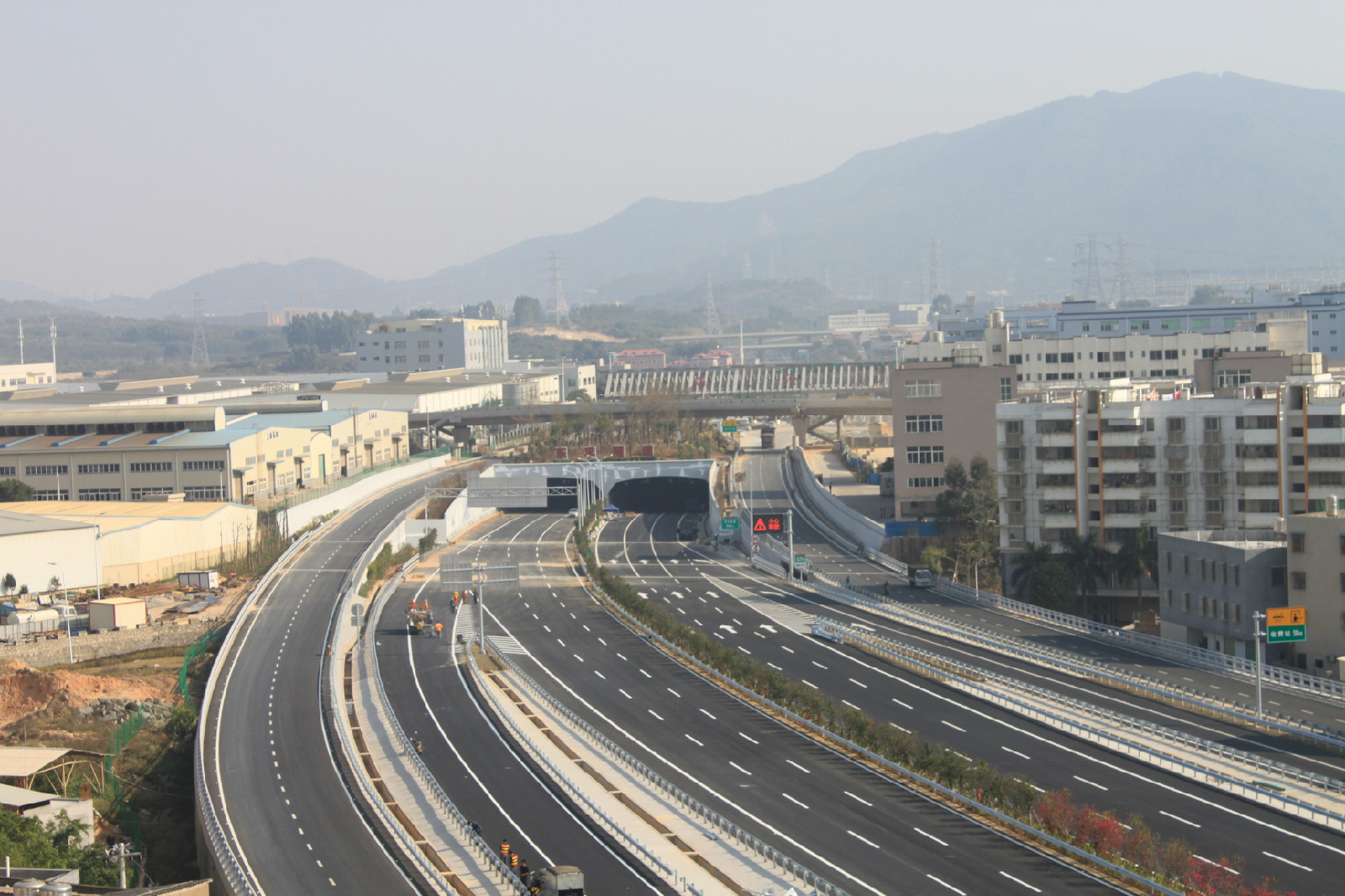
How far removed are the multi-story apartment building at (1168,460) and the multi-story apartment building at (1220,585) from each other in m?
8.19

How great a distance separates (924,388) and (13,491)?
62.1 meters

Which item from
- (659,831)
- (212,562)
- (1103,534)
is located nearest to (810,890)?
(659,831)

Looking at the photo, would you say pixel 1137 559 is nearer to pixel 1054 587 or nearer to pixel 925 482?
pixel 1054 587

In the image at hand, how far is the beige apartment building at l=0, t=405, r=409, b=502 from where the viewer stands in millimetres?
92188

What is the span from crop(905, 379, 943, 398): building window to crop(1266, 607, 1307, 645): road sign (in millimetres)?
39809

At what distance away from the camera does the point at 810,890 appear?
27.5 m

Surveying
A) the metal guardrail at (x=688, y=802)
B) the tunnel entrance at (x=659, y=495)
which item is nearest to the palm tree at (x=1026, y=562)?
the metal guardrail at (x=688, y=802)

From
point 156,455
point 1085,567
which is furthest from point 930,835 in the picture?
point 156,455

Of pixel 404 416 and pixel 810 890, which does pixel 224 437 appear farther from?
pixel 810 890

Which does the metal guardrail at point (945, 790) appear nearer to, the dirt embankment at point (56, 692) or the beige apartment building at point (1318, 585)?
the dirt embankment at point (56, 692)

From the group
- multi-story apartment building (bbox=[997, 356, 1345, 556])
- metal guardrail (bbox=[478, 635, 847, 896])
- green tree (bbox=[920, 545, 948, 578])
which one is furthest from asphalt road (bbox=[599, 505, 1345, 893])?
multi-story apartment building (bbox=[997, 356, 1345, 556])

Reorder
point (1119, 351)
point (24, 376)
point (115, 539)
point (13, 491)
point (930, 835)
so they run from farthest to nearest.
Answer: point (24, 376)
point (1119, 351)
point (13, 491)
point (115, 539)
point (930, 835)

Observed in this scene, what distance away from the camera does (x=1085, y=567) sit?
69.1 metres

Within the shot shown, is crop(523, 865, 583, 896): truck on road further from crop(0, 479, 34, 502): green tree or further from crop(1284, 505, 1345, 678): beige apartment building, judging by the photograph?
crop(0, 479, 34, 502): green tree
